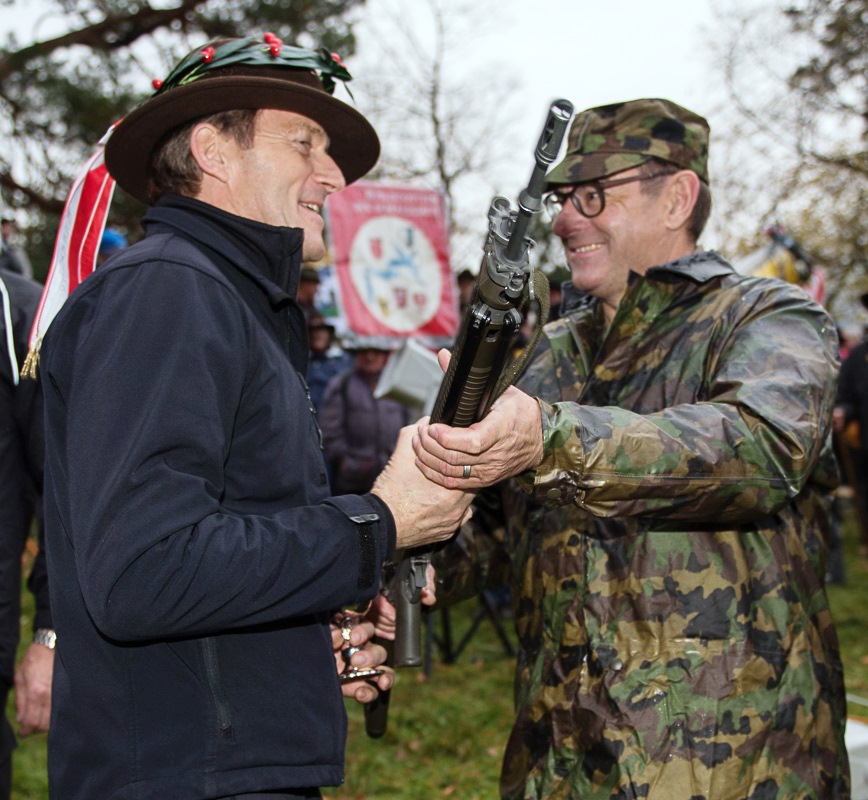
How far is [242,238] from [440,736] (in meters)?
4.35

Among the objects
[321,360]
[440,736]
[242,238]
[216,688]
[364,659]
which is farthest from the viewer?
[321,360]

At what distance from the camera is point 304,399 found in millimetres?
2152

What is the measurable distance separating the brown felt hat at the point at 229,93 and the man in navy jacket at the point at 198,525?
29 mm

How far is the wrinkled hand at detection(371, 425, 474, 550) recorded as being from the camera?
204 cm

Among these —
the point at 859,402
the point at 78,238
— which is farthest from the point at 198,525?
the point at 859,402

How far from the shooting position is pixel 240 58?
2398 millimetres

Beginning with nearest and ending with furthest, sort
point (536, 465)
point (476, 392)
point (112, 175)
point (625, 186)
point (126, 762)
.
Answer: point (126, 762) < point (476, 392) < point (536, 465) < point (112, 175) < point (625, 186)

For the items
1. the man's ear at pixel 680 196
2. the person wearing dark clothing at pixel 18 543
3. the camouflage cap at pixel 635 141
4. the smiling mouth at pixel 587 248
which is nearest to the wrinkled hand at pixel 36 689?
the person wearing dark clothing at pixel 18 543

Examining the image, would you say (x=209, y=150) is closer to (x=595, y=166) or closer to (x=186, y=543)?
(x=186, y=543)

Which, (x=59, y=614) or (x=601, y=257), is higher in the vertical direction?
(x=601, y=257)

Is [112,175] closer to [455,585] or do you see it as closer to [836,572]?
[455,585]

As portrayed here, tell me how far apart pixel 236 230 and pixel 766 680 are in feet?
5.54

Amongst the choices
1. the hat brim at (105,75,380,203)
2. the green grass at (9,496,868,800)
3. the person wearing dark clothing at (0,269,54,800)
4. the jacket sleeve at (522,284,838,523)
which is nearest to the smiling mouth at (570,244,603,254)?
the hat brim at (105,75,380,203)

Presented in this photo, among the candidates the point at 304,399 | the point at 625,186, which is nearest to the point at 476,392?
the point at 304,399
